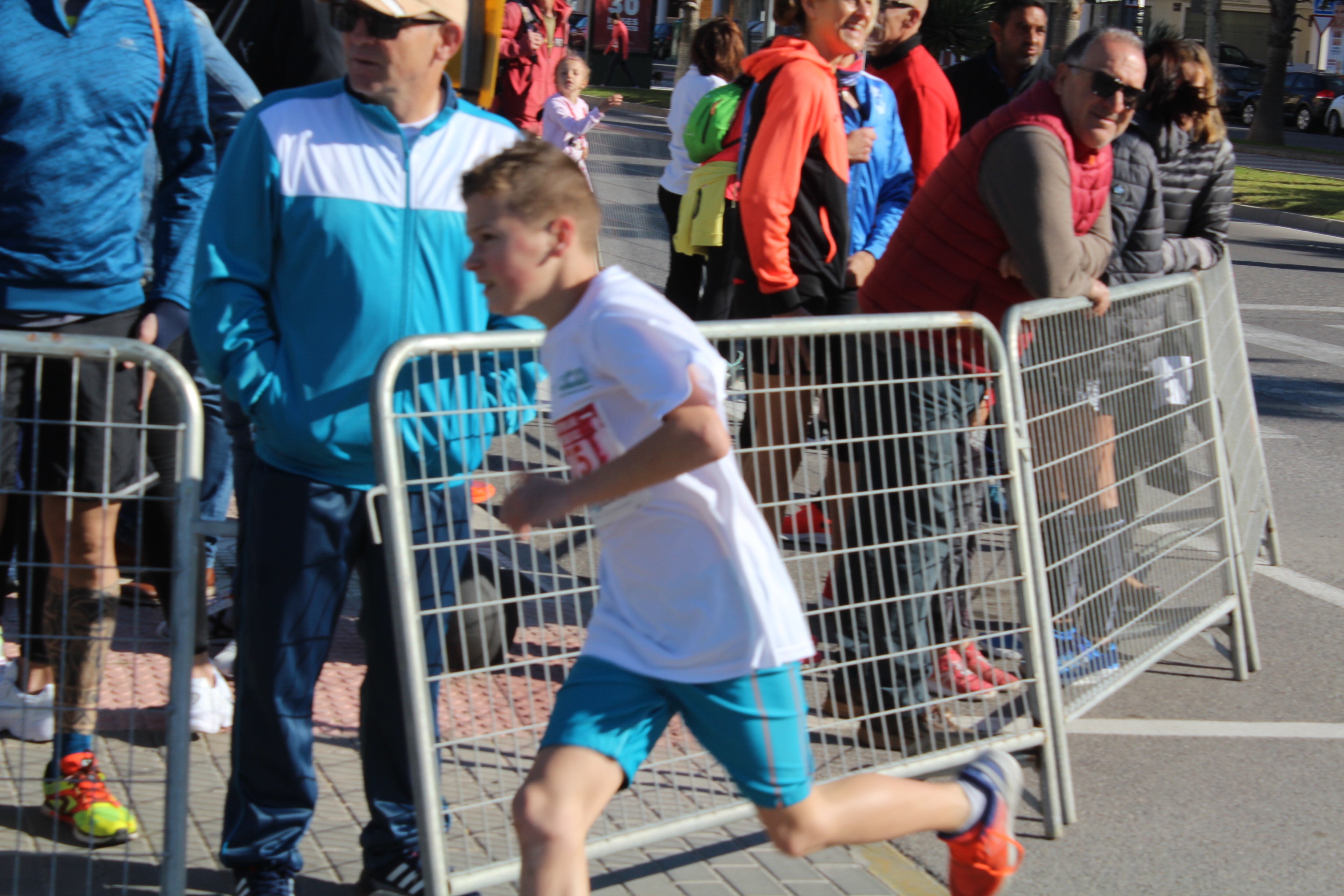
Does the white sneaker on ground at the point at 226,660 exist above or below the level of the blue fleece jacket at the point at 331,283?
below

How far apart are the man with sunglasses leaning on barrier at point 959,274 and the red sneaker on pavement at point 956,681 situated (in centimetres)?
5

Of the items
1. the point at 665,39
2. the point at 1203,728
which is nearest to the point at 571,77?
the point at 1203,728

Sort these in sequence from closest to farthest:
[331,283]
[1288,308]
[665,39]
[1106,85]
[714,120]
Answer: [331,283]
[1106,85]
[714,120]
[1288,308]
[665,39]

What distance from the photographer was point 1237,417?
213 inches

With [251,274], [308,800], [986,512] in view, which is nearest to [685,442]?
[251,274]

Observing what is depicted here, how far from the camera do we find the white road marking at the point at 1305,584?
18.9 feet

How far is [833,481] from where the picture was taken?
11.0ft

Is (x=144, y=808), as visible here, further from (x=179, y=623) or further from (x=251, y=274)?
(x=251, y=274)

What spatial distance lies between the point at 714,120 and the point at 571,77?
4027 millimetres

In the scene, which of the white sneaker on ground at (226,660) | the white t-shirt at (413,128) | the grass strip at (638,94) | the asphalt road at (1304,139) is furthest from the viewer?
the asphalt road at (1304,139)

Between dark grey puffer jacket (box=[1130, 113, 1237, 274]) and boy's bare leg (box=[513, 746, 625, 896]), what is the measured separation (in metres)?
3.39

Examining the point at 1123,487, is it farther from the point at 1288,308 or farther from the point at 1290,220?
the point at 1290,220

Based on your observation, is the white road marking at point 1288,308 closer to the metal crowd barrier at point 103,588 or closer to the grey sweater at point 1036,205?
the grey sweater at point 1036,205

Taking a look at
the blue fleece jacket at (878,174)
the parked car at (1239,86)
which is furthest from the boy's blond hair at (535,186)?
the parked car at (1239,86)
